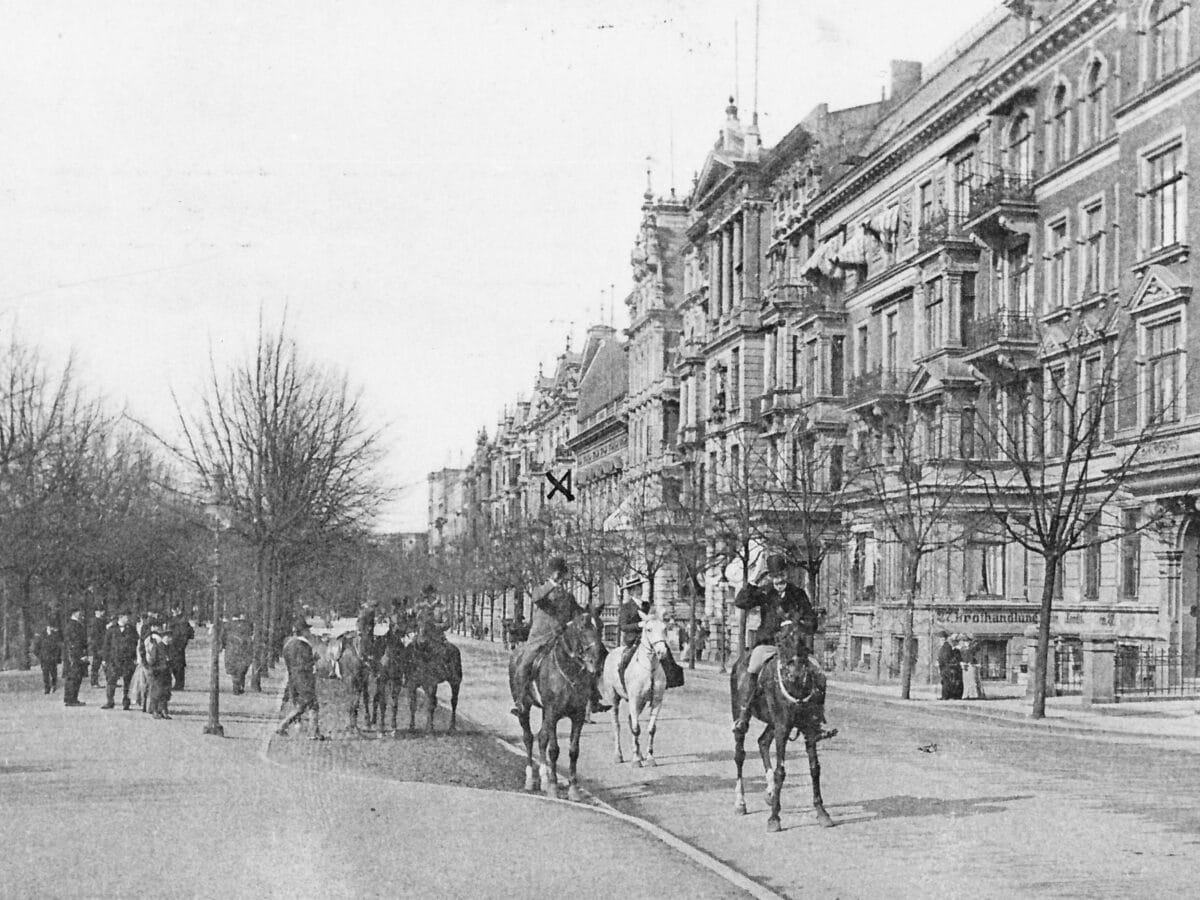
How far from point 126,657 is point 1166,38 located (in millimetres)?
25026

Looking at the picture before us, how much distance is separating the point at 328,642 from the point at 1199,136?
20.2m

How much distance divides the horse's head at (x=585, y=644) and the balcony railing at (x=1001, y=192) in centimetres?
2870

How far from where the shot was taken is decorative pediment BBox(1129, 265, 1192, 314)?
3188 cm

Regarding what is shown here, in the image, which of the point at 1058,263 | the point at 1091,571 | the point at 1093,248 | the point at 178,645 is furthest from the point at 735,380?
the point at 178,645

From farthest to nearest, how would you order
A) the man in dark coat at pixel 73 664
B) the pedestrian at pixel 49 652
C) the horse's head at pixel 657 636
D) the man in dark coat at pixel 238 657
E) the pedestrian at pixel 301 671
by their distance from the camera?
the man in dark coat at pixel 238 657, the pedestrian at pixel 49 652, the man in dark coat at pixel 73 664, the pedestrian at pixel 301 671, the horse's head at pixel 657 636

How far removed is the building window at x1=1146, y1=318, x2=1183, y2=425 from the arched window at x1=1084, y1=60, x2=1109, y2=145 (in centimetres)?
641

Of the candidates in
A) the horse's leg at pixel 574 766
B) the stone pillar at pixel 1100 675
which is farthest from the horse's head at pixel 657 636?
the stone pillar at pixel 1100 675

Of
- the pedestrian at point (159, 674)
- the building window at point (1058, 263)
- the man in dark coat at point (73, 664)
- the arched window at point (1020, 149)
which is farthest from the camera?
the arched window at point (1020, 149)

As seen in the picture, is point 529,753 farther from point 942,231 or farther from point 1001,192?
point 942,231

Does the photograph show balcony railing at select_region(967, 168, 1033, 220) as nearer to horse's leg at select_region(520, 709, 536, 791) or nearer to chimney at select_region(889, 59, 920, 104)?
chimney at select_region(889, 59, 920, 104)

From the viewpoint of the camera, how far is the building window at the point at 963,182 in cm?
4403

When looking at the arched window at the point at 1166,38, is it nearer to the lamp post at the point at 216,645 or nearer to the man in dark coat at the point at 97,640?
the lamp post at the point at 216,645

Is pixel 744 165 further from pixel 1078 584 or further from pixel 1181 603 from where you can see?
pixel 1181 603

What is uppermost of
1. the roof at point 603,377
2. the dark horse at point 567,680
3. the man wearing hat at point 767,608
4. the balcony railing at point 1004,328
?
the roof at point 603,377
